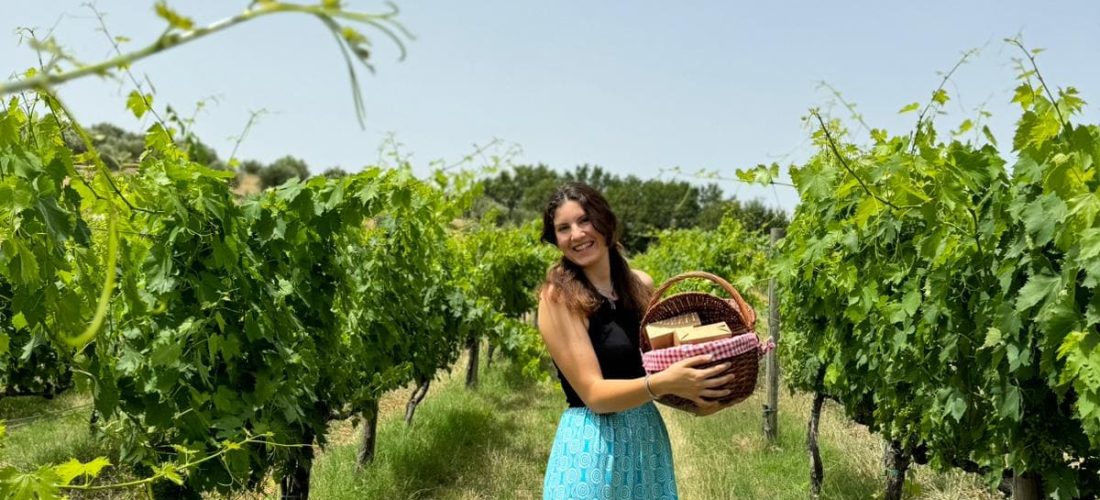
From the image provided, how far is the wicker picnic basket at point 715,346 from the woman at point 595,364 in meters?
0.11

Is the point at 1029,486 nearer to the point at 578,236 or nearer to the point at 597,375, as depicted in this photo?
the point at 597,375

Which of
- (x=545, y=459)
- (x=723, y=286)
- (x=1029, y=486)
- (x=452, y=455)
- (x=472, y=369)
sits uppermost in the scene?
(x=723, y=286)

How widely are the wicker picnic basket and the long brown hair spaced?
0.53 ft

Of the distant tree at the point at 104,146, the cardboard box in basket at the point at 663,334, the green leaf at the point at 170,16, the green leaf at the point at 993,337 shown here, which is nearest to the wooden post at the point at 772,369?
the green leaf at the point at 993,337

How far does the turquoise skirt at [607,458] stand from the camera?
225 centimetres

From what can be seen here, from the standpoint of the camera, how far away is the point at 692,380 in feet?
6.43

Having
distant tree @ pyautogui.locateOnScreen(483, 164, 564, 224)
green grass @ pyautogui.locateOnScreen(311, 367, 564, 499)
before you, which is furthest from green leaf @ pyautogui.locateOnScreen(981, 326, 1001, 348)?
distant tree @ pyautogui.locateOnScreen(483, 164, 564, 224)

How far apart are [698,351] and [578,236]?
0.56 meters

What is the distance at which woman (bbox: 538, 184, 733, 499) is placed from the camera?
2217 mm

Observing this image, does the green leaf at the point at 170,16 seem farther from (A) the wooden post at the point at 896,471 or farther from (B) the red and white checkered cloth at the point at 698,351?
(A) the wooden post at the point at 896,471

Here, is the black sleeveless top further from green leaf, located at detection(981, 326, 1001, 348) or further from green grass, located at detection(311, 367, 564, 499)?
green grass, located at detection(311, 367, 564, 499)

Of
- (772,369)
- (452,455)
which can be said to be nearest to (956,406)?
(772,369)

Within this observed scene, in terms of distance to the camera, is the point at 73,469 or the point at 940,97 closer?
the point at 73,469

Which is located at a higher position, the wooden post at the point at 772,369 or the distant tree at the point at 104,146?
the distant tree at the point at 104,146
